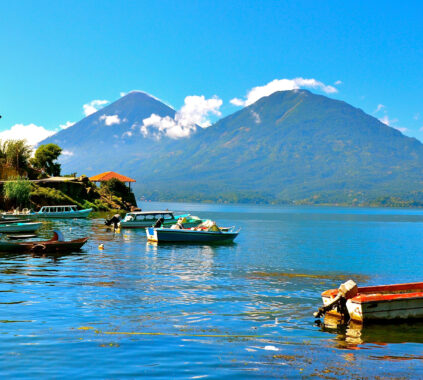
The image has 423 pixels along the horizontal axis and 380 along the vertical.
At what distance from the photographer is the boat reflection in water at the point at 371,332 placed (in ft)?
56.2

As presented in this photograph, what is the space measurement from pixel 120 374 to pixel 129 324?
542 centimetres

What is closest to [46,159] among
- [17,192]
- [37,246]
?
[17,192]

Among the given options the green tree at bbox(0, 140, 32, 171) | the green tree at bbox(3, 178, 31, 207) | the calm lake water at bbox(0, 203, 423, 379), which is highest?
the green tree at bbox(0, 140, 32, 171)

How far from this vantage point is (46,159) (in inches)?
5012

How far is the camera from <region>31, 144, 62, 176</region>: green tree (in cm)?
12656

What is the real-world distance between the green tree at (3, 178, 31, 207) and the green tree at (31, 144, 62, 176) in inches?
1229

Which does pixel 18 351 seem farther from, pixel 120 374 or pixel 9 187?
pixel 9 187

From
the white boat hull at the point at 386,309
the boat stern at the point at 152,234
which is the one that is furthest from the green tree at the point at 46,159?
the white boat hull at the point at 386,309

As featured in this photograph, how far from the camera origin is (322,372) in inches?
533

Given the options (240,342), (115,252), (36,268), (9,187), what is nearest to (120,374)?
(240,342)

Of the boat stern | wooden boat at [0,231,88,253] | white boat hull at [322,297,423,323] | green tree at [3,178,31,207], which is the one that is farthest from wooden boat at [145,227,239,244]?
green tree at [3,178,31,207]

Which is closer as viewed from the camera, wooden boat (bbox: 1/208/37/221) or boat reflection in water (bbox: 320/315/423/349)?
boat reflection in water (bbox: 320/315/423/349)

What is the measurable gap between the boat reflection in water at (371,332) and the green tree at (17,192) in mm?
84821

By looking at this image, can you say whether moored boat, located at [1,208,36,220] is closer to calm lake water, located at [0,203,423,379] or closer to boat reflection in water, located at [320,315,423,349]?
calm lake water, located at [0,203,423,379]
